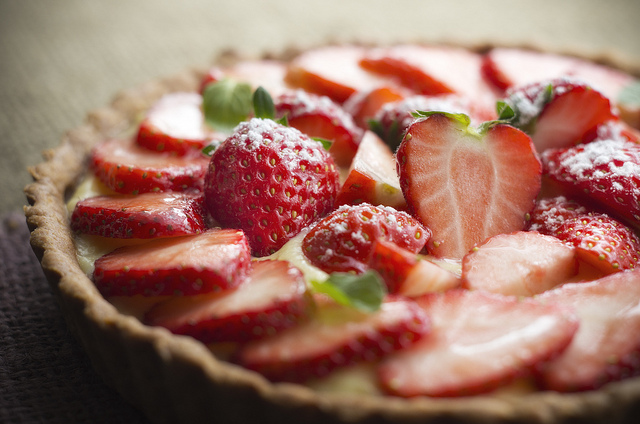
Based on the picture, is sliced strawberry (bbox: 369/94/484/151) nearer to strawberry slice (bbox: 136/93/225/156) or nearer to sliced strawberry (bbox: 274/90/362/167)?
sliced strawberry (bbox: 274/90/362/167)

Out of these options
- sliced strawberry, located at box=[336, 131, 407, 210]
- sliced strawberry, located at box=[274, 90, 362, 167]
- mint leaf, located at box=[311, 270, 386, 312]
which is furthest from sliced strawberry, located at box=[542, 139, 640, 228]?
mint leaf, located at box=[311, 270, 386, 312]

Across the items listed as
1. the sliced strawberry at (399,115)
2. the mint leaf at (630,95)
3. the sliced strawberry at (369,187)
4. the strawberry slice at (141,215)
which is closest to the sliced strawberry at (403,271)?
the sliced strawberry at (369,187)

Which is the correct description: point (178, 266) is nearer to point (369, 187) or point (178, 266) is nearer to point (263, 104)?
point (369, 187)

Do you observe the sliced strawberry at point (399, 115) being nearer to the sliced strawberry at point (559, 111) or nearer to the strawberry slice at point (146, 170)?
the sliced strawberry at point (559, 111)

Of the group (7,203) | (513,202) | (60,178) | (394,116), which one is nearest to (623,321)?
(513,202)

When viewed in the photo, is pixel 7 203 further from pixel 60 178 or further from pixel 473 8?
pixel 473 8

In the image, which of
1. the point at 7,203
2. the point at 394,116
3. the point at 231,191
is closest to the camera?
the point at 231,191

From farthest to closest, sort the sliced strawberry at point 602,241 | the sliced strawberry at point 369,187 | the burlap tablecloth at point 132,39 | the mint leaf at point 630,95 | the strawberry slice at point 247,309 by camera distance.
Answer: the mint leaf at point 630,95, the burlap tablecloth at point 132,39, the sliced strawberry at point 369,187, the sliced strawberry at point 602,241, the strawberry slice at point 247,309
